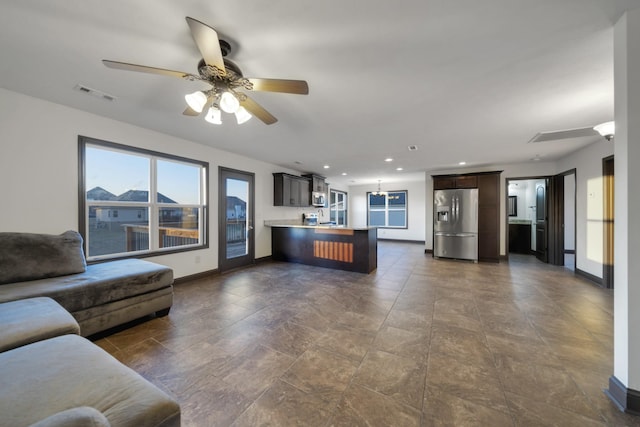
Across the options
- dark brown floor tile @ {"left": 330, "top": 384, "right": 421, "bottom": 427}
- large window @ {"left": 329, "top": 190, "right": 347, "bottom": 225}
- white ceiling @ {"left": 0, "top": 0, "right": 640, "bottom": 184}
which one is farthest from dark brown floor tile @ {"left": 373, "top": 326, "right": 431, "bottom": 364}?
large window @ {"left": 329, "top": 190, "right": 347, "bottom": 225}

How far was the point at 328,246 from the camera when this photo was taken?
509 centimetres

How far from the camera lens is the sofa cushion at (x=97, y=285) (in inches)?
77.9

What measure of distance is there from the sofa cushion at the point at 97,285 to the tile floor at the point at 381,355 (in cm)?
42

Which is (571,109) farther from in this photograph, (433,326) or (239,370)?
(239,370)

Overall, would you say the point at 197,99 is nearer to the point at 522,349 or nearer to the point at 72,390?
the point at 72,390

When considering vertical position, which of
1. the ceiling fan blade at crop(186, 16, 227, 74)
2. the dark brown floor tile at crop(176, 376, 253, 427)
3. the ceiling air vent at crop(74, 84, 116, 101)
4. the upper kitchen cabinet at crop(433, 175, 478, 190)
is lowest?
the dark brown floor tile at crop(176, 376, 253, 427)

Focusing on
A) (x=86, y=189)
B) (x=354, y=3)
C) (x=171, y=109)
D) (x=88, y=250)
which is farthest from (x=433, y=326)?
(x=86, y=189)

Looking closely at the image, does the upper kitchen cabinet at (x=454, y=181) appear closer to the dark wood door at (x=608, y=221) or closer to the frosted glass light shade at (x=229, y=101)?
the dark wood door at (x=608, y=221)

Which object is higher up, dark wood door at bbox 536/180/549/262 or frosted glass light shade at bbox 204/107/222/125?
frosted glass light shade at bbox 204/107/222/125

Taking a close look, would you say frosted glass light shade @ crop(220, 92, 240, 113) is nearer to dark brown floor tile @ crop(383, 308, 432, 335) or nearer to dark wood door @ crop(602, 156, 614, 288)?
dark brown floor tile @ crop(383, 308, 432, 335)

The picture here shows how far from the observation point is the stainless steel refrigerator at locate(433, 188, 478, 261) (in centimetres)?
577

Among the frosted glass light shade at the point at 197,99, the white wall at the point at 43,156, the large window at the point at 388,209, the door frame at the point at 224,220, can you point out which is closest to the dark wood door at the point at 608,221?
the large window at the point at 388,209

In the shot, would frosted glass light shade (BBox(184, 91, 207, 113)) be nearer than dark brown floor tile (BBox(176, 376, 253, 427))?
No

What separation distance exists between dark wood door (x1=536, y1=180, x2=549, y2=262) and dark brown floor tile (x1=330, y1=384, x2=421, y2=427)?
6488 millimetres
